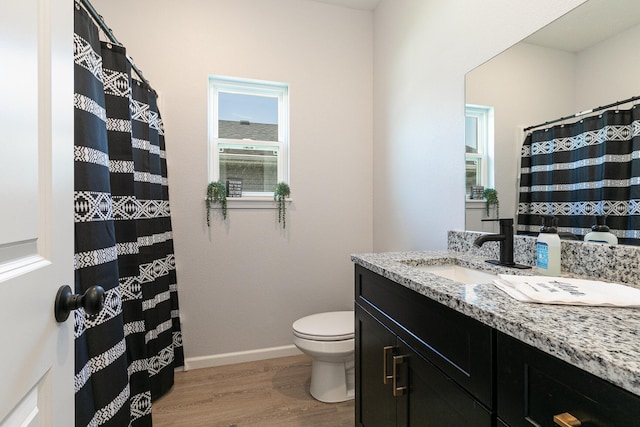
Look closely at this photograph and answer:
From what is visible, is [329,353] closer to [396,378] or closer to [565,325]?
[396,378]

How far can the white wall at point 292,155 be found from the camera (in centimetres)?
215

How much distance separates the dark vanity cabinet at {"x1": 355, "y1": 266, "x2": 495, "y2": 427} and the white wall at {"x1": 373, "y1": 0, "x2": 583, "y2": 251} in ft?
2.38

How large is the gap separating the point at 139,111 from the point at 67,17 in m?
1.14

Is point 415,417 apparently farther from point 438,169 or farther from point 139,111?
point 139,111

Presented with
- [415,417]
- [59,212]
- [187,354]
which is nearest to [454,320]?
[415,417]

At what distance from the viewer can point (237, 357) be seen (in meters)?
2.27

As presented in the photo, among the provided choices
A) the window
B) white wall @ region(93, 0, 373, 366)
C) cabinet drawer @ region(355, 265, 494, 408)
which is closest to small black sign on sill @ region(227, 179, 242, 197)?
the window

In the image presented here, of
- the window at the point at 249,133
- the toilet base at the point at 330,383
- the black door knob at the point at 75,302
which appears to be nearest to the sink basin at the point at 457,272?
the toilet base at the point at 330,383

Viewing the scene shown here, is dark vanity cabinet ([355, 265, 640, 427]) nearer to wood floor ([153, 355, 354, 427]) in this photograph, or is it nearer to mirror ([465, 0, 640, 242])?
wood floor ([153, 355, 354, 427])

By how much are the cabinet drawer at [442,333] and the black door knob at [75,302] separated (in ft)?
2.62

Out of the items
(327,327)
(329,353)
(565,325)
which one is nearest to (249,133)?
(327,327)

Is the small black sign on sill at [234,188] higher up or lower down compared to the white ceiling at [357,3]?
lower down

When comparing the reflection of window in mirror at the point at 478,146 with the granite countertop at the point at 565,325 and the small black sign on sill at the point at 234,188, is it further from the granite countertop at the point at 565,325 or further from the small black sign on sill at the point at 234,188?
the small black sign on sill at the point at 234,188

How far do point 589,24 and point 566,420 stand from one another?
1230 millimetres
